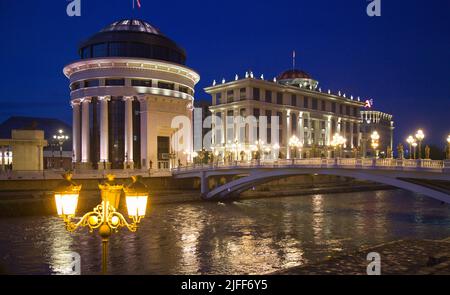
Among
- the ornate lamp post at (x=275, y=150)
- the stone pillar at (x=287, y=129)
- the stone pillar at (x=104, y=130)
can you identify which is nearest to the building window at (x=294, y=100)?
the stone pillar at (x=287, y=129)

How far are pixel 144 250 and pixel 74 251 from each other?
12.4ft

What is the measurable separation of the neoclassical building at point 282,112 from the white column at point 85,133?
24.4 meters

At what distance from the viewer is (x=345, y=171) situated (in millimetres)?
34969

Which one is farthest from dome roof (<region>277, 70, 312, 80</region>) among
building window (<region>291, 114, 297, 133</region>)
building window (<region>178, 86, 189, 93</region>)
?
building window (<region>178, 86, 189, 93</region>)

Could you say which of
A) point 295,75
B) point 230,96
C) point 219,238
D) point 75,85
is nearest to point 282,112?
point 230,96

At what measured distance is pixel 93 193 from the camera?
43.1 metres

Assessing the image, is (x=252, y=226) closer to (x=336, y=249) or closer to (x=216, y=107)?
(x=336, y=249)

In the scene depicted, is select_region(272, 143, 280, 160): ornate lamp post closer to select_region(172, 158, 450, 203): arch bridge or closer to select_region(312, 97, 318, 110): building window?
select_region(312, 97, 318, 110): building window

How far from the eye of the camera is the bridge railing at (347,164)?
2770cm

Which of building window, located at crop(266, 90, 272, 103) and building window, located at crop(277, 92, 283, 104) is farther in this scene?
building window, located at crop(277, 92, 283, 104)

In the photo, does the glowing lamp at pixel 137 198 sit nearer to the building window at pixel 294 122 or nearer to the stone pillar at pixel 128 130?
the stone pillar at pixel 128 130

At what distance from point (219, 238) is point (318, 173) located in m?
14.5

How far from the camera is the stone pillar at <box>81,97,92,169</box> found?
61106 mm
